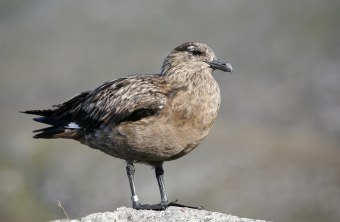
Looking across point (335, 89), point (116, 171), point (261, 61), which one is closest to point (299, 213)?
point (116, 171)

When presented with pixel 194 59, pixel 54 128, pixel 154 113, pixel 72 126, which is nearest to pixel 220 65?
pixel 194 59

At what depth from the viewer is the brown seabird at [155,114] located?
1375 cm

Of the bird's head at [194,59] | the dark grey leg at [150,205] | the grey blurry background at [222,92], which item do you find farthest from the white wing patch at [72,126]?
the grey blurry background at [222,92]

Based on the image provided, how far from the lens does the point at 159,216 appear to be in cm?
1348

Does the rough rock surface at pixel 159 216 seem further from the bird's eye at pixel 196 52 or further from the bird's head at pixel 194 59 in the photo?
the bird's eye at pixel 196 52

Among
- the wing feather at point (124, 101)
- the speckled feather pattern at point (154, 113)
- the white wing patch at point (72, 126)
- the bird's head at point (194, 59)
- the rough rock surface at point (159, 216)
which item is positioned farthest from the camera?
the white wing patch at point (72, 126)

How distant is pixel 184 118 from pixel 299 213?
1707cm

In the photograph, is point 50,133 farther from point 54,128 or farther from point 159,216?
point 159,216

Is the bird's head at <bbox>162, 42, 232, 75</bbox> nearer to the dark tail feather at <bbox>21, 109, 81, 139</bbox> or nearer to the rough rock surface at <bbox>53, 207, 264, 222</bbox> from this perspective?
the dark tail feather at <bbox>21, 109, 81, 139</bbox>

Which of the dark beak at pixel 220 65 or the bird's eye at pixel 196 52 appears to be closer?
the dark beak at pixel 220 65

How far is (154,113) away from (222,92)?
107 feet

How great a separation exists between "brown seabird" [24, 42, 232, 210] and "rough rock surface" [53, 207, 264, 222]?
272mm

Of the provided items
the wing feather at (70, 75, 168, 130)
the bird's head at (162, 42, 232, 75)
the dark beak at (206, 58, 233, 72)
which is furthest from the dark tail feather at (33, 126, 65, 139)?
the dark beak at (206, 58, 233, 72)

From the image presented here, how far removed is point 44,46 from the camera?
55.8 m
